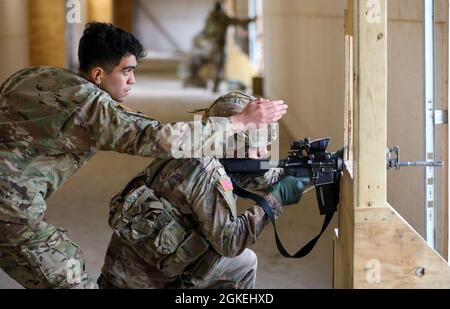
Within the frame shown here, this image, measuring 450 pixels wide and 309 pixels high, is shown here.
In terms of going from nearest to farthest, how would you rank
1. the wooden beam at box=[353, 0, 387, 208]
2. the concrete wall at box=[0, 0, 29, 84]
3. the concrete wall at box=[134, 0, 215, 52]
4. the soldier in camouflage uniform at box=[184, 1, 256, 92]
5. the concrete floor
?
the wooden beam at box=[353, 0, 387, 208]
the concrete floor
the concrete wall at box=[0, 0, 29, 84]
the soldier in camouflage uniform at box=[184, 1, 256, 92]
the concrete wall at box=[134, 0, 215, 52]

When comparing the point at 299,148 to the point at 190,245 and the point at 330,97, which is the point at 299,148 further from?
the point at 330,97

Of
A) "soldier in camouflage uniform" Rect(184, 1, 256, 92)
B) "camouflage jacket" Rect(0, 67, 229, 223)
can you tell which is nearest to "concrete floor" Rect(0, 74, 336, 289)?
"camouflage jacket" Rect(0, 67, 229, 223)

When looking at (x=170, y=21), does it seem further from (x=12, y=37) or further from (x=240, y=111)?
(x=240, y=111)

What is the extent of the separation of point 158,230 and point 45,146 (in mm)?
518

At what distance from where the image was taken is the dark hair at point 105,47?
9.70 feet

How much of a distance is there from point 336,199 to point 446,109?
801mm

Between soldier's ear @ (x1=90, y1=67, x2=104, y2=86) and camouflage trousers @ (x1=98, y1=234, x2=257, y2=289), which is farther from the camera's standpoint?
camouflage trousers @ (x1=98, y1=234, x2=257, y2=289)

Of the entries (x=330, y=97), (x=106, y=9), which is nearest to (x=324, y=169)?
(x=330, y=97)

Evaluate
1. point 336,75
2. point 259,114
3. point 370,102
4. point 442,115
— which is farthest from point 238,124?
point 336,75

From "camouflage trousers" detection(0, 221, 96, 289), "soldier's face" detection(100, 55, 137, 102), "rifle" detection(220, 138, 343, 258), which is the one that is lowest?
"camouflage trousers" detection(0, 221, 96, 289)

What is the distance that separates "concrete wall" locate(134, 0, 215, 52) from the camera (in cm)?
3088

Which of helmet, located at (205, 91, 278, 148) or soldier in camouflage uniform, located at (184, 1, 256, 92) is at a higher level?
soldier in camouflage uniform, located at (184, 1, 256, 92)

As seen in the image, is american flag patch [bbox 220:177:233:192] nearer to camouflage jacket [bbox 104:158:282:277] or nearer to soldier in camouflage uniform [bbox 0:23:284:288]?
camouflage jacket [bbox 104:158:282:277]

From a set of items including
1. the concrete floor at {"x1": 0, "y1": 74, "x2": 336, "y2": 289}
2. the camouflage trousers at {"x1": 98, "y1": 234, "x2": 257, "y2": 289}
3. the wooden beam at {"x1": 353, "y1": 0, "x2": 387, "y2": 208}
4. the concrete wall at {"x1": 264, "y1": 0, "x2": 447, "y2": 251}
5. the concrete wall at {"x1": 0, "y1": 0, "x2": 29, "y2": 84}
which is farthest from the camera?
the concrete wall at {"x1": 0, "y1": 0, "x2": 29, "y2": 84}
